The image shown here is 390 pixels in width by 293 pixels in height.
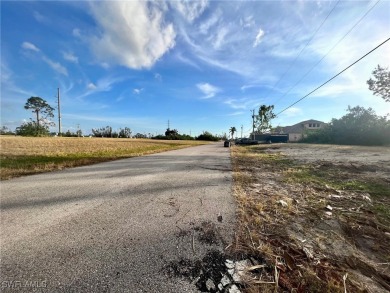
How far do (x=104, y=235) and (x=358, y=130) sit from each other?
4575 centimetres

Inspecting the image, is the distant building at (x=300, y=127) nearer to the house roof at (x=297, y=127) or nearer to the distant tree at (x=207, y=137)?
the house roof at (x=297, y=127)

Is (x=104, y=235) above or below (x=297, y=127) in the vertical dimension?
below

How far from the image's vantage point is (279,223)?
332 centimetres

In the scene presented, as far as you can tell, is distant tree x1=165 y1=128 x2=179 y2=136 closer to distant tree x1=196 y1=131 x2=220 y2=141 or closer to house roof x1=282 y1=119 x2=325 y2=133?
distant tree x1=196 y1=131 x2=220 y2=141

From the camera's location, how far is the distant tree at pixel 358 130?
3198 cm

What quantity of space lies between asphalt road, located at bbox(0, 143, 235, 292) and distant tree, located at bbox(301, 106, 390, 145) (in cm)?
3937

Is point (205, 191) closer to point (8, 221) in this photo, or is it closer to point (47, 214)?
point (47, 214)

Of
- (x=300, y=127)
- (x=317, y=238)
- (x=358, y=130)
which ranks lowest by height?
(x=317, y=238)

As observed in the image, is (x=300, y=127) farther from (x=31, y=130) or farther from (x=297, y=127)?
(x=31, y=130)

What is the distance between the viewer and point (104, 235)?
2.81 metres

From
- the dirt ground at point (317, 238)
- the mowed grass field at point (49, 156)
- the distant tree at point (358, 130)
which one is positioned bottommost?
the dirt ground at point (317, 238)

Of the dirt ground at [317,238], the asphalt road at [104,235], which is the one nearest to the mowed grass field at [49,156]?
the asphalt road at [104,235]

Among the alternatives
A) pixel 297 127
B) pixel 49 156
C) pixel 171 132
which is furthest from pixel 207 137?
pixel 49 156

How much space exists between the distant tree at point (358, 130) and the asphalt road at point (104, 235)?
39.4 m
